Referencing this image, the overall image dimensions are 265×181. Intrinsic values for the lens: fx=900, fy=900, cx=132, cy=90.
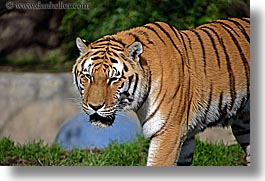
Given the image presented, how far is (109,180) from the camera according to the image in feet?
9.18

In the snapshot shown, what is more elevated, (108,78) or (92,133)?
(108,78)

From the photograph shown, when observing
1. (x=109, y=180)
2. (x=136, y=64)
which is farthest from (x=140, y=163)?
(x=136, y=64)

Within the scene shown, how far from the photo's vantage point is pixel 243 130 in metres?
2.78

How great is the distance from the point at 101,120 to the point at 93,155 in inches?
5.6

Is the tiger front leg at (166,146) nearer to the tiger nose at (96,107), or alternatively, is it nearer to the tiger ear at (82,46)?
the tiger nose at (96,107)

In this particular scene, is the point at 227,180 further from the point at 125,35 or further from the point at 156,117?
the point at 125,35

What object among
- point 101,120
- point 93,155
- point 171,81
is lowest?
point 93,155

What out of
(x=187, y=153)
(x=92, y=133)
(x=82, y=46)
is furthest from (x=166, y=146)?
(x=82, y=46)

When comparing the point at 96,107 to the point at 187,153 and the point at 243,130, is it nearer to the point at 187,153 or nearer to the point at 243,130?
the point at 187,153

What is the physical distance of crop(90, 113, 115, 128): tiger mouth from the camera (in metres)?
2.71

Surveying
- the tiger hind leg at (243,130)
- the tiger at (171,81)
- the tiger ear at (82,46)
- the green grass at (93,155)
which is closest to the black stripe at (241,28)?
the tiger at (171,81)

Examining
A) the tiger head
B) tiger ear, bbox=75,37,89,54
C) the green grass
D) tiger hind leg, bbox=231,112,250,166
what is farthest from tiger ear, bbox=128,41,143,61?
tiger hind leg, bbox=231,112,250,166

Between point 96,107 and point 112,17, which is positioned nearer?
point 96,107

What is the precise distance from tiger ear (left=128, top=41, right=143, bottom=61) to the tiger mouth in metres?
0.19
